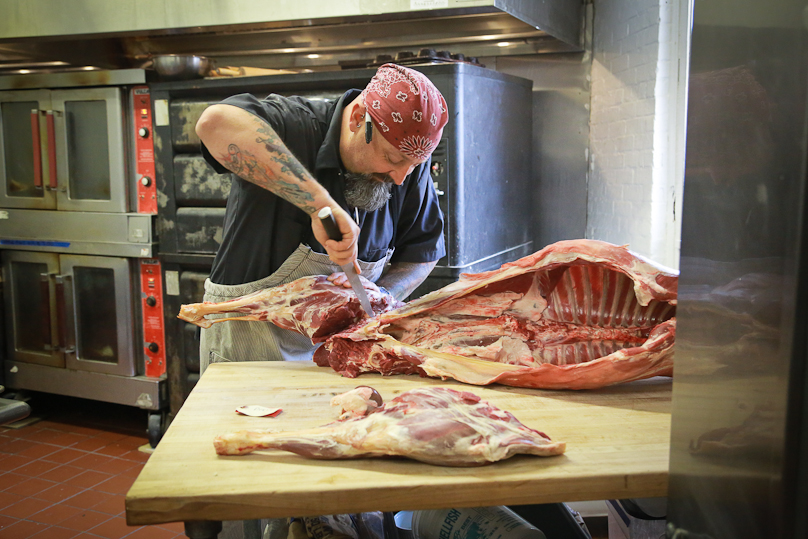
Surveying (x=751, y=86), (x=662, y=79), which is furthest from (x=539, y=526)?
(x=662, y=79)

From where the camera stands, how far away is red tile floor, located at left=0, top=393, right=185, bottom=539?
357cm

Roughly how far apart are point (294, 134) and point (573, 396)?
1.32 m

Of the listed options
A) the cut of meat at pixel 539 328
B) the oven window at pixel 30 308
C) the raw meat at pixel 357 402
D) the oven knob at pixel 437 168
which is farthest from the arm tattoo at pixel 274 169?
the oven window at pixel 30 308

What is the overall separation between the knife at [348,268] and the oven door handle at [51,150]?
11.2ft

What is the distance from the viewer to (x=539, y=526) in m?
2.03

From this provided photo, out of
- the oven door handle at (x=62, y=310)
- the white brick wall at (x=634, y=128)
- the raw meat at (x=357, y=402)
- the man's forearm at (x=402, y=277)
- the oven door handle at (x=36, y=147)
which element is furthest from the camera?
the oven door handle at (x=62, y=310)

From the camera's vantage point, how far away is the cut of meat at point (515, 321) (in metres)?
1.89

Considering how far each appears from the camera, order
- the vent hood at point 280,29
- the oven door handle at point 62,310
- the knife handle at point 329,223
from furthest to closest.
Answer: the oven door handle at point 62,310 → the vent hood at point 280,29 → the knife handle at point 329,223

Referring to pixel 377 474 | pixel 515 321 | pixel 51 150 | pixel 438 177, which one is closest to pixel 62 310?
pixel 51 150

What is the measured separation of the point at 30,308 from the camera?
5082 millimetres

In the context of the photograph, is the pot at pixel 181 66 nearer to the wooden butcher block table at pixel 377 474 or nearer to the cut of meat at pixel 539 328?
the cut of meat at pixel 539 328

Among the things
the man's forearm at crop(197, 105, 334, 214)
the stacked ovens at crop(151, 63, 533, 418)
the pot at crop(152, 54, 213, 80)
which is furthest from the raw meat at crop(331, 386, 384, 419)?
the pot at crop(152, 54, 213, 80)

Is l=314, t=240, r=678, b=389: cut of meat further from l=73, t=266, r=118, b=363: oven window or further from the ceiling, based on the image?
l=73, t=266, r=118, b=363: oven window

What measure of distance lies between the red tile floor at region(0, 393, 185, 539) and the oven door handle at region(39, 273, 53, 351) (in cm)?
64
